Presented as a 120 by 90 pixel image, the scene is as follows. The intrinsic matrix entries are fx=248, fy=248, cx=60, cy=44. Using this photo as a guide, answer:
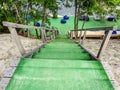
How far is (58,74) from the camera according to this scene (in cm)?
393

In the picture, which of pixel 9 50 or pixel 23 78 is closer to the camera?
pixel 23 78

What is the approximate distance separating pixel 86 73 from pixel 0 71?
2.90 m

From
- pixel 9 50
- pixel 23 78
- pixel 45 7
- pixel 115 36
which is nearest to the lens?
pixel 23 78

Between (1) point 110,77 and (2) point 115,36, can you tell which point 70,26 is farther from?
(1) point 110,77

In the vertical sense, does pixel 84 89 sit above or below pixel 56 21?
above

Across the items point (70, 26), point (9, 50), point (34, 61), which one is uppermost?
point (34, 61)

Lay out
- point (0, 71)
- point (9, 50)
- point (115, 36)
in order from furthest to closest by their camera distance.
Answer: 1. point (115, 36)
2. point (9, 50)
3. point (0, 71)

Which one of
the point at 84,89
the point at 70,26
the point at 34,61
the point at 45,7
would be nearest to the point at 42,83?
the point at 84,89

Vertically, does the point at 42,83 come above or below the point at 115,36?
above

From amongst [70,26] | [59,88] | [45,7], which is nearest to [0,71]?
[59,88]

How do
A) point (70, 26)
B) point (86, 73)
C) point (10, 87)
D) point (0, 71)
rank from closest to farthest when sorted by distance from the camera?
point (10, 87) < point (86, 73) < point (0, 71) < point (70, 26)

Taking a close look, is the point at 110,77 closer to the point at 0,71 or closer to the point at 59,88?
the point at 59,88

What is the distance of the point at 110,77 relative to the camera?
3.77m

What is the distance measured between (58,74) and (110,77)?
81 cm
